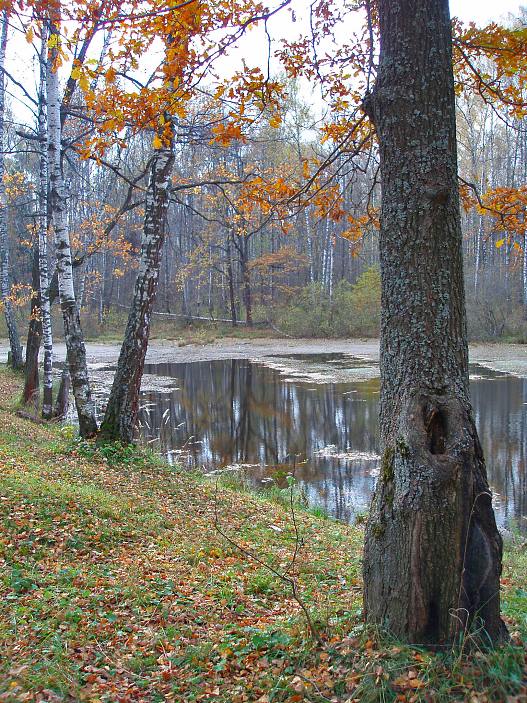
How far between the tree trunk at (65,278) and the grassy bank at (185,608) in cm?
221

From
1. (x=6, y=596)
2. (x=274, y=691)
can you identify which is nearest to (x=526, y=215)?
(x=274, y=691)

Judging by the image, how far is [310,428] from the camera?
Result: 15.0m

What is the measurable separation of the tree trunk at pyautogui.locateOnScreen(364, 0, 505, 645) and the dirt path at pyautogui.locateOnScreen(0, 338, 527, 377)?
70.4ft

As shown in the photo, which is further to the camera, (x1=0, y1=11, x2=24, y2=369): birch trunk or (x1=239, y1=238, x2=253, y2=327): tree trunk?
(x1=239, y1=238, x2=253, y2=327): tree trunk

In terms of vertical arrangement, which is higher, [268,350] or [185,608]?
Result: [268,350]

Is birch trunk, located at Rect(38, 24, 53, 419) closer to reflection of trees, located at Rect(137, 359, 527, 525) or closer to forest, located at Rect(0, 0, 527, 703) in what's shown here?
forest, located at Rect(0, 0, 527, 703)

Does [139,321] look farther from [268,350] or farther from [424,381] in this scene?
[268,350]

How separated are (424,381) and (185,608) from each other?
251 cm

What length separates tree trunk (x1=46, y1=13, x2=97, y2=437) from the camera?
1012cm

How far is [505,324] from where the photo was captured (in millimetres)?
32969

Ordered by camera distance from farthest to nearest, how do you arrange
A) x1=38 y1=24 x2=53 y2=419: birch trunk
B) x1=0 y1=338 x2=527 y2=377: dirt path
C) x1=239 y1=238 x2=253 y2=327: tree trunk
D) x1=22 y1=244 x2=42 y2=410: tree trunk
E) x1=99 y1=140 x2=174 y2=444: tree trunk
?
x1=239 y1=238 x2=253 y2=327: tree trunk < x1=0 y1=338 x2=527 y2=377: dirt path < x1=22 y1=244 x2=42 y2=410: tree trunk < x1=38 y1=24 x2=53 y2=419: birch trunk < x1=99 y1=140 x2=174 y2=444: tree trunk

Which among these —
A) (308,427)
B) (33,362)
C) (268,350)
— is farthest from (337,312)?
(33,362)

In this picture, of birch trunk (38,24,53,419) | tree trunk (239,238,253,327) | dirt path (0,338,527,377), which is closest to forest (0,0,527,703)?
birch trunk (38,24,53,419)

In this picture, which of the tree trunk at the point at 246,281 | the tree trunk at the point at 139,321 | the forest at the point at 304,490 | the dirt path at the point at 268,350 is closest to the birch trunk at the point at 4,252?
the forest at the point at 304,490
